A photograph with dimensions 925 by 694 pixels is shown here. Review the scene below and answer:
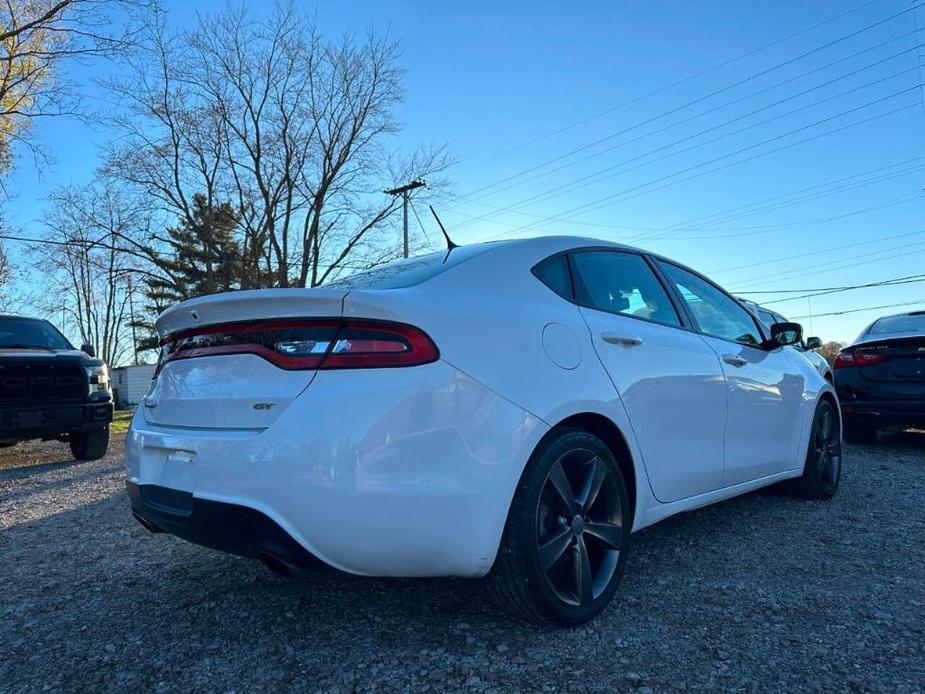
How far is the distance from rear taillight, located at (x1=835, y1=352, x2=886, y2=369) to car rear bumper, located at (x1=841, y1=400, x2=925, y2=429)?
385 mm

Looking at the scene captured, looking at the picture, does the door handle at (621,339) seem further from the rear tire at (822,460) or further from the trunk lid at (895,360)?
the trunk lid at (895,360)

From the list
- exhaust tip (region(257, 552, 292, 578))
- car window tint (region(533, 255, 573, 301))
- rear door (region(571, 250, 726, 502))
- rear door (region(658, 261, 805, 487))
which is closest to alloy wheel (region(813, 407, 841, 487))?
rear door (region(658, 261, 805, 487))

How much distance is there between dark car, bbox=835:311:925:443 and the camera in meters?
6.09

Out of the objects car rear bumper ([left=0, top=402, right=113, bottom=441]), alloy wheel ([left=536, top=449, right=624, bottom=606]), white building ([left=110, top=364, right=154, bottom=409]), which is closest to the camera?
alloy wheel ([left=536, top=449, right=624, bottom=606])

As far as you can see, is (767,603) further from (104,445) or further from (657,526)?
(104,445)

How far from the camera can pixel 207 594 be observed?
2881 millimetres

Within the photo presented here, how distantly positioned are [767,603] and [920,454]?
502 centimetres

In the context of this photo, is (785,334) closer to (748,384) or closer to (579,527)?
(748,384)

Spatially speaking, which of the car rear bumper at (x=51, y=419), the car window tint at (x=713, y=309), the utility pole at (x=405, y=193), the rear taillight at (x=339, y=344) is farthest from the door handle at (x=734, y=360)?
the utility pole at (x=405, y=193)

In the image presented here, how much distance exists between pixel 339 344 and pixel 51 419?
20.0 ft

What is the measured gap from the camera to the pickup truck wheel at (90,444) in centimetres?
746

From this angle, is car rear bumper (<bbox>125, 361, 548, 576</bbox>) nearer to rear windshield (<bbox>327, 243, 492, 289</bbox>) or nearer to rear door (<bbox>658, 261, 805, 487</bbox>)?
rear windshield (<bbox>327, 243, 492, 289</bbox>)

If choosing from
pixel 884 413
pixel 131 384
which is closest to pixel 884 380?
pixel 884 413

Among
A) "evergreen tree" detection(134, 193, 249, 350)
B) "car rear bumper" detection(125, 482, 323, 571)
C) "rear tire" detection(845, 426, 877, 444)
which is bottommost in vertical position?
"rear tire" detection(845, 426, 877, 444)
